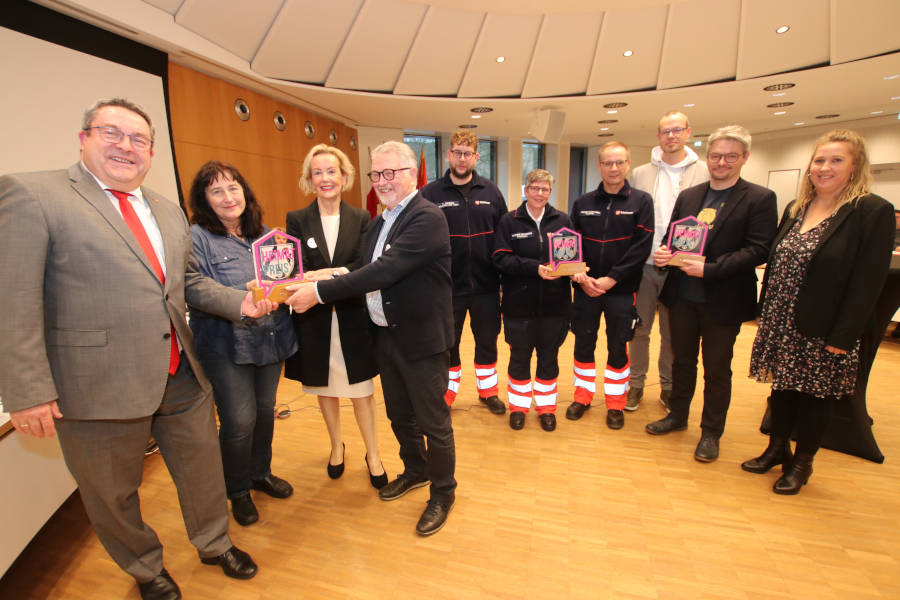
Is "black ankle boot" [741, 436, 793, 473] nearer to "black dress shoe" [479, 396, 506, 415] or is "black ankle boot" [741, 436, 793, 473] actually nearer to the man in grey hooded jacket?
the man in grey hooded jacket

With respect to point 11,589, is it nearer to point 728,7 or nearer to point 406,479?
point 406,479

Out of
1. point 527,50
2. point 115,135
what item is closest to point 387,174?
point 115,135

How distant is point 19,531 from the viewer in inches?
64.6

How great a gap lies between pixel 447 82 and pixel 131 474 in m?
6.31

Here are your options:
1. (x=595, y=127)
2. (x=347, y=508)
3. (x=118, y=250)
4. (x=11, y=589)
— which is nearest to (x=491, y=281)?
(x=347, y=508)

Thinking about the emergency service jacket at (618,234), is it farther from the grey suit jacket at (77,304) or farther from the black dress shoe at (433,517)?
the grey suit jacket at (77,304)

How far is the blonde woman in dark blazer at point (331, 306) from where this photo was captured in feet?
6.63

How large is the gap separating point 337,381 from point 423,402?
0.56 metres

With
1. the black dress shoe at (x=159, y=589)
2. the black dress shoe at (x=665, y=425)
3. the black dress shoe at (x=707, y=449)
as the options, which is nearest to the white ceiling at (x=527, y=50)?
the black dress shoe at (x=159, y=589)

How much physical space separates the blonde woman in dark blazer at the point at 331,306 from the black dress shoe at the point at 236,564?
0.77 m

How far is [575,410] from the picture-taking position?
3.02 m

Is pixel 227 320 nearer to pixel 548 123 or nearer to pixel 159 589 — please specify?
pixel 159 589

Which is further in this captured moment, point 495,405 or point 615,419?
point 495,405

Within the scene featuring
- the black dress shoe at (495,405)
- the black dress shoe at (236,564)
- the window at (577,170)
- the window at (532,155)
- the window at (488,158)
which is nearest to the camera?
the black dress shoe at (236,564)
